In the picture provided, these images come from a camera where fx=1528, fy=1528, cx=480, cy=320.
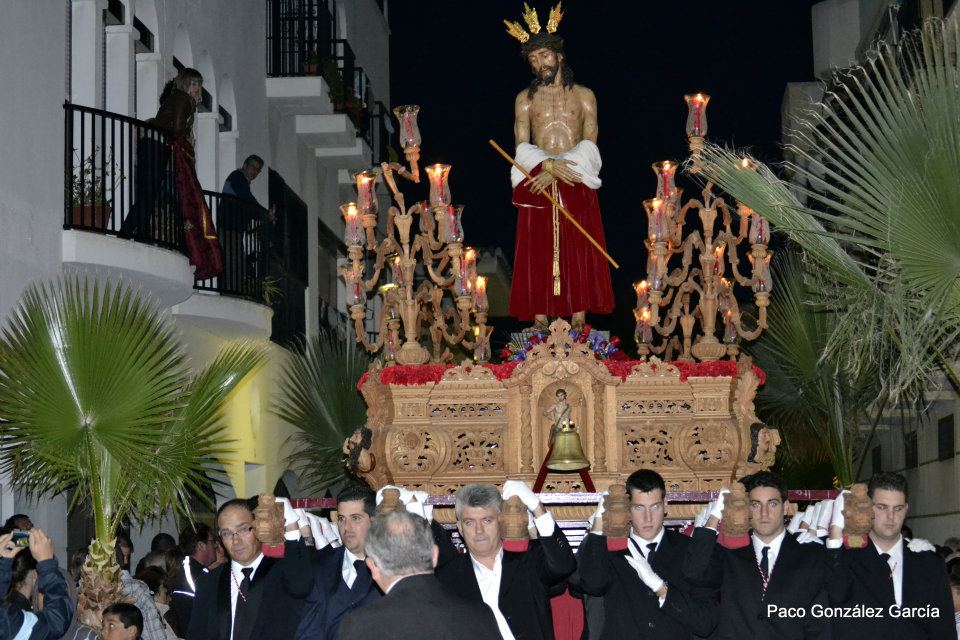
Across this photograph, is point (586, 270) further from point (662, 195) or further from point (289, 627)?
point (289, 627)

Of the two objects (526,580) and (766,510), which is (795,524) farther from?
(526,580)

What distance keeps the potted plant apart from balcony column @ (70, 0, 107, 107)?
83cm

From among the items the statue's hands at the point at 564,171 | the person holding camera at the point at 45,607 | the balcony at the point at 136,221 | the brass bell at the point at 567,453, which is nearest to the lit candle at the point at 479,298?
the statue's hands at the point at 564,171

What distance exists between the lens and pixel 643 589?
22.3ft

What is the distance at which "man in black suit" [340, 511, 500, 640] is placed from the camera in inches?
187

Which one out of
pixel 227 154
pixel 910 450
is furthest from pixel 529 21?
pixel 910 450

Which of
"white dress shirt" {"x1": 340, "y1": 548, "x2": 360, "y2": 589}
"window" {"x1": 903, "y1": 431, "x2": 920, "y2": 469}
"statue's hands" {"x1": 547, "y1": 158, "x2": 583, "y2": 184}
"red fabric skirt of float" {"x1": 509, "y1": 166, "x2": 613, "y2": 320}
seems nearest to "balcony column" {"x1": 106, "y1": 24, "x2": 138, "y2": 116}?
"red fabric skirt of float" {"x1": 509, "y1": 166, "x2": 613, "y2": 320}

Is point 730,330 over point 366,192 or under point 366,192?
under

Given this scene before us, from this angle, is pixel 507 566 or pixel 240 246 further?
pixel 240 246

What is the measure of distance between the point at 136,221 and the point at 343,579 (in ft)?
26.3

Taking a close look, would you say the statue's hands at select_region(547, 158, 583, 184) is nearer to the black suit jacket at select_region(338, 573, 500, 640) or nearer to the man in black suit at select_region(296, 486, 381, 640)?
the man in black suit at select_region(296, 486, 381, 640)

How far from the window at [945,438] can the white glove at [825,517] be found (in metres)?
13.2

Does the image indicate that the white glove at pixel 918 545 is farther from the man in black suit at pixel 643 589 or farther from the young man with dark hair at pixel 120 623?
the young man with dark hair at pixel 120 623

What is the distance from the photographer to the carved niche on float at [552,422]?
34.9 ft
